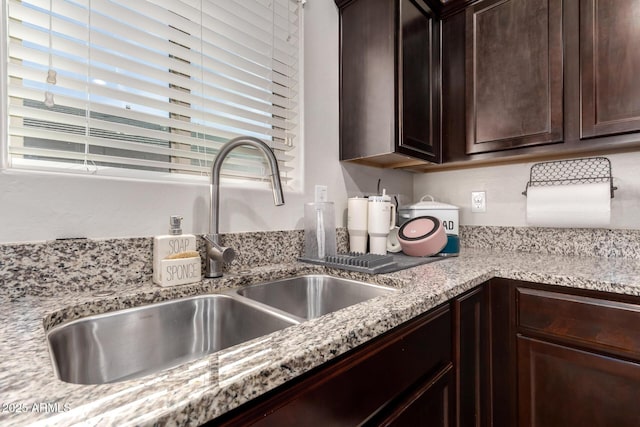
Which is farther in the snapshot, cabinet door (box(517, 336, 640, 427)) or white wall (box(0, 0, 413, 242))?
cabinet door (box(517, 336, 640, 427))

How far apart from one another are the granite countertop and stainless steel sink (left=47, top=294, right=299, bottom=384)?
0.03 meters

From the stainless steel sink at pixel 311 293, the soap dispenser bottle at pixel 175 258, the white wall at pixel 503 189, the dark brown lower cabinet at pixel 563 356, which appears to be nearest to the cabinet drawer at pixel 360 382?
the stainless steel sink at pixel 311 293

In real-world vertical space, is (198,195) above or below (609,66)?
below

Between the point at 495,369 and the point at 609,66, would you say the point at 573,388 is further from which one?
the point at 609,66

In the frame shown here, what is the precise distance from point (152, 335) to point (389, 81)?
1208 millimetres

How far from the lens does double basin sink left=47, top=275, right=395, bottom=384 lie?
0.61 m

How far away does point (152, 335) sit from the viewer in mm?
720

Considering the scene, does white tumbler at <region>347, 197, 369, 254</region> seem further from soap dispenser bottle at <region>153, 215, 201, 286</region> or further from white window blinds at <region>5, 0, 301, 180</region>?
soap dispenser bottle at <region>153, 215, 201, 286</region>

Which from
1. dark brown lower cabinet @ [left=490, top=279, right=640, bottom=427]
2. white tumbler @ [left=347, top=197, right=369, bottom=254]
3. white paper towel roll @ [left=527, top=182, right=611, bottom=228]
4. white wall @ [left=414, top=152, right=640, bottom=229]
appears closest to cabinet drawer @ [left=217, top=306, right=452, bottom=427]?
dark brown lower cabinet @ [left=490, top=279, right=640, bottom=427]

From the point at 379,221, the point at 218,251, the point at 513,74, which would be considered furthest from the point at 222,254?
the point at 513,74

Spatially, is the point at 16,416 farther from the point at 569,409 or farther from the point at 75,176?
the point at 569,409

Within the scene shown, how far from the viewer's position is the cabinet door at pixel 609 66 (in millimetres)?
1058

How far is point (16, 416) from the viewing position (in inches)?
11.1

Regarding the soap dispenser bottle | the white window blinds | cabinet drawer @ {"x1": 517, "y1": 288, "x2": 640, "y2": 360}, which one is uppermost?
the white window blinds
